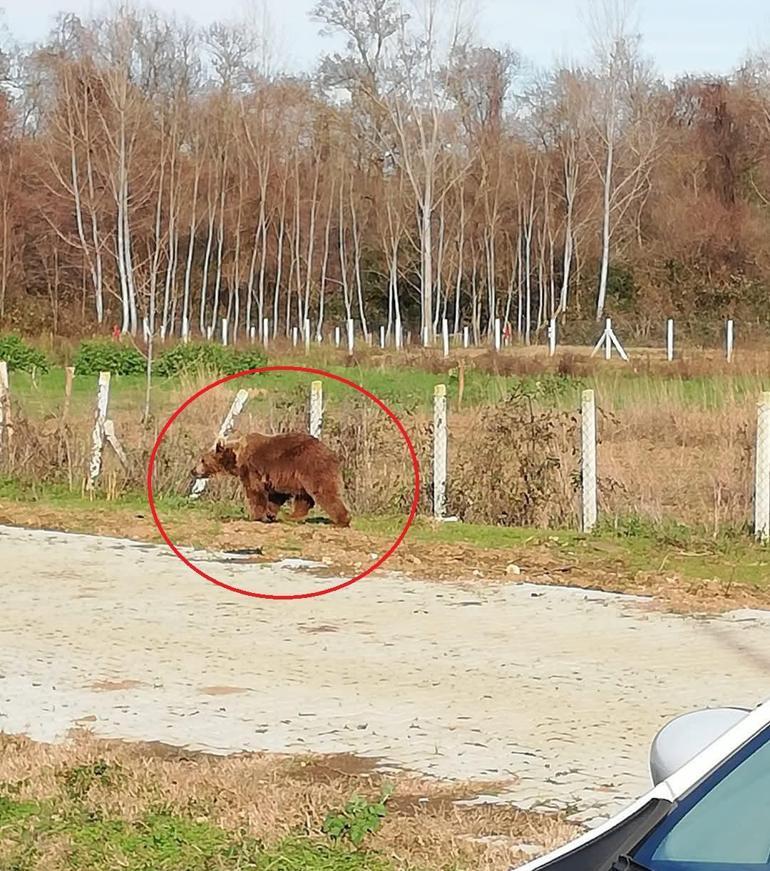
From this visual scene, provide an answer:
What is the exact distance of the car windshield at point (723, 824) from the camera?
100 inches

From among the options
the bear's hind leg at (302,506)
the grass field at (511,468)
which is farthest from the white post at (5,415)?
the bear's hind leg at (302,506)

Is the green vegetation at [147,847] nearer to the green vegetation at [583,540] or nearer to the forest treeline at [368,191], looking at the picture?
the green vegetation at [583,540]

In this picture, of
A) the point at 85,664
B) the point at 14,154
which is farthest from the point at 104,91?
the point at 85,664

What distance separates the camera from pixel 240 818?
5199mm

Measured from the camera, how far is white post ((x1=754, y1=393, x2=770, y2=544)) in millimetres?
11523

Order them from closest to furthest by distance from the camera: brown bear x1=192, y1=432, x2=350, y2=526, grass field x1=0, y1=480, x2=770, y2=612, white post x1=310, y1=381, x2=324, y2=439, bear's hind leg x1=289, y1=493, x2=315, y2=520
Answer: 1. grass field x1=0, y1=480, x2=770, y2=612
2. brown bear x1=192, y1=432, x2=350, y2=526
3. bear's hind leg x1=289, y1=493, x2=315, y2=520
4. white post x1=310, y1=381, x2=324, y2=439

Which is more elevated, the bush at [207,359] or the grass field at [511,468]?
the bush at [207,359]

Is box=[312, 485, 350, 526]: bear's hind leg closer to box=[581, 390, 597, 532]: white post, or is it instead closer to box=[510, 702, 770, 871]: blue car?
box=[581, 390, 597, 532]: white post

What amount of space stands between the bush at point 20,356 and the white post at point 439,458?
867 inches

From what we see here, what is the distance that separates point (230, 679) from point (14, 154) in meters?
49.2

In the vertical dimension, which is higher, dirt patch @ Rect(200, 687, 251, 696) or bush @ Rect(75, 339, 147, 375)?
bush @ Rect(75, 339, 147, 375)

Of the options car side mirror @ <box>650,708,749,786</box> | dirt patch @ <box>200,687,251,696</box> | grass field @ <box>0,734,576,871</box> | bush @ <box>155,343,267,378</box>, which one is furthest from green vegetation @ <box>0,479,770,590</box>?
bush @ <box>155,343,267,378</box>

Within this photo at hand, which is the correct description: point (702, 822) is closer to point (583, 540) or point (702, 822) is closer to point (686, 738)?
point (686, 738)

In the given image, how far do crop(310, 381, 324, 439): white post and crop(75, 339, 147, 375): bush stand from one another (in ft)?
65.8
